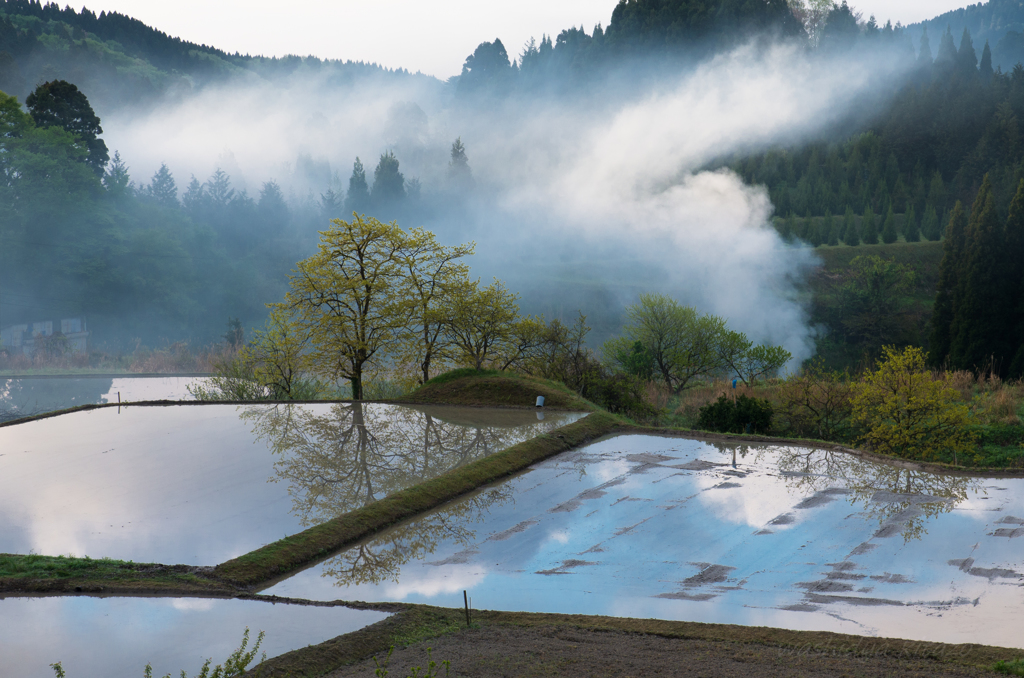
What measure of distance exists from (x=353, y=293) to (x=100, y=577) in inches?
492

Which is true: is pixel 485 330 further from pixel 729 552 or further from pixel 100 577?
pixel 100 577

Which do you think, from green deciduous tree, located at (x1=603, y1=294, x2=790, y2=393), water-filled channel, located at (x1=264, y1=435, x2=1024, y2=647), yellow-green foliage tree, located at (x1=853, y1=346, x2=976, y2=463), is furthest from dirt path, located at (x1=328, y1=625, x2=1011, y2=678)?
green deciduous tree, located at (x1=603, y1=294, x2=790, y2=393)

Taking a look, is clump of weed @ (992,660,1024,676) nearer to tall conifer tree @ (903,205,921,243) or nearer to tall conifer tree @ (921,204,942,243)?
tall conifer tree @ (903,205,921,243)

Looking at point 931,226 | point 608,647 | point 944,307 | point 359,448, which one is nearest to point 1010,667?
point 608,647

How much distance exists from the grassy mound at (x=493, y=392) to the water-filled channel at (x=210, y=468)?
0.83m

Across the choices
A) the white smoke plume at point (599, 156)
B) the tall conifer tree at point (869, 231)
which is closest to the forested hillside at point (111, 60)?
the white smoke plume at point (599, 156)

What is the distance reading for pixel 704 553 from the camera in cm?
776

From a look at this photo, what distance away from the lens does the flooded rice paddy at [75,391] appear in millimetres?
20500

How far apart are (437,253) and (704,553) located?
44.1 ft

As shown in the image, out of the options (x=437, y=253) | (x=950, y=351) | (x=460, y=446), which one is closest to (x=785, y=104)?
(x=950, y=351)

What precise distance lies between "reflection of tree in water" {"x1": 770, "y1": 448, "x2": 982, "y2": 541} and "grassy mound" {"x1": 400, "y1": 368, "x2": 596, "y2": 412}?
18.1ft

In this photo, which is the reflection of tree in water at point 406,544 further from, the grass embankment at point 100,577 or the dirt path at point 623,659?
the dirt path at point 623,659

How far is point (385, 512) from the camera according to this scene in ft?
29.8

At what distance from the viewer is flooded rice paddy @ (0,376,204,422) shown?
67.3 ft
